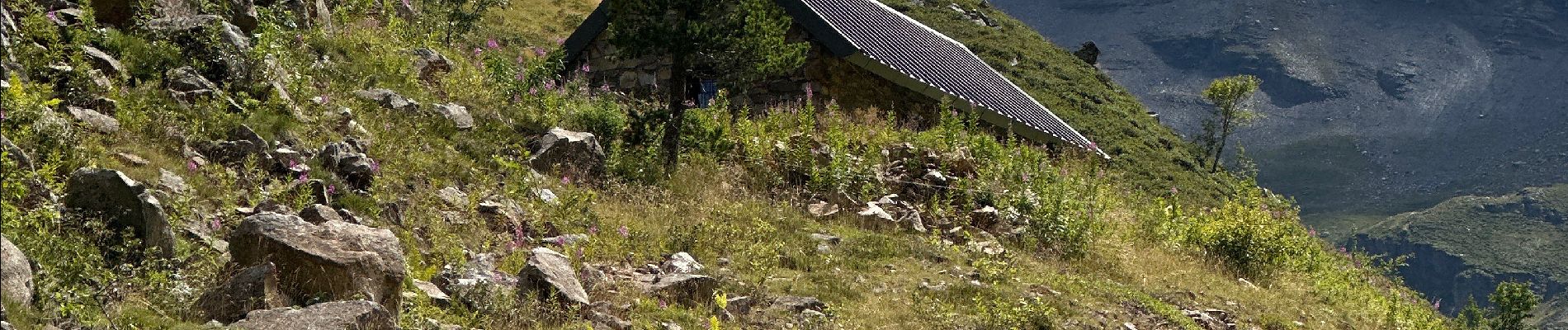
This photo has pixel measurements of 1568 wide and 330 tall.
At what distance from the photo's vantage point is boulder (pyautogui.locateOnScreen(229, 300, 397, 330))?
6.69 metres

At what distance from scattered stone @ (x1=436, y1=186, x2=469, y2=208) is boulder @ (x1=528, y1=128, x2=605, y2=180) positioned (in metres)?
1.63

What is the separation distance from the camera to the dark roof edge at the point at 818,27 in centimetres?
2080

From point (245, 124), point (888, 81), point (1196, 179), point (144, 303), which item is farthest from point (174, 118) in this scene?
point (1196, 179)

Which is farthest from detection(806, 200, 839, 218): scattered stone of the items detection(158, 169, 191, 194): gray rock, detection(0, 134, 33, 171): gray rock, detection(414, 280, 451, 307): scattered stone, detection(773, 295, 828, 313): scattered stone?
detection(0, 134, 33, 171): gray rock

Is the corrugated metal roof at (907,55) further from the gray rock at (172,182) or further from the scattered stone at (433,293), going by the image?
the gray rock at (172,182)

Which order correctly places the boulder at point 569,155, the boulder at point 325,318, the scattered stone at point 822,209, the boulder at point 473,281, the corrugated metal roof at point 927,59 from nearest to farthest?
1. the boulder at point 325,318
2. the boulder at point 473,281
3. the boulder at point 569,155
4. the scattered stone at point 822,209
5. the corrugated metal roof at point 927,59

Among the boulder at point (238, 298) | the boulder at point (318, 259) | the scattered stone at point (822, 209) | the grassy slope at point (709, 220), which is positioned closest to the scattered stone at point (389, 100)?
the grassy slope at point (709, 220)

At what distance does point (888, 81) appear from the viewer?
2166 cm

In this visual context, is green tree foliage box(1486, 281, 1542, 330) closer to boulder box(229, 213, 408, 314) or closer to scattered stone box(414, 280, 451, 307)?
scattered stone box(414, 280, 451, 307)

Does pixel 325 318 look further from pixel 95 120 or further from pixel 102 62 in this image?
pixel 102 62

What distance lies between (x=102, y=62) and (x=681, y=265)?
16.4 feet

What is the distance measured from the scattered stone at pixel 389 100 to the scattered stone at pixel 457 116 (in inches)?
11.4

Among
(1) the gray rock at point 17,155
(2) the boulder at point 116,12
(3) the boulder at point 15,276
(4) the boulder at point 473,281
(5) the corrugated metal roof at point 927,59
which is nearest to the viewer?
(3) the boulder at point 15,276

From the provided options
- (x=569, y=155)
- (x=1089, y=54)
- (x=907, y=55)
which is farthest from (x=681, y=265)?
(x=1089, y=54)
